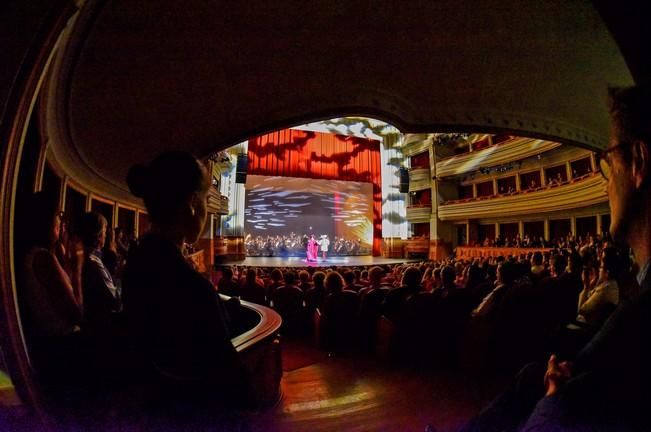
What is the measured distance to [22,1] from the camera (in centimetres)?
63

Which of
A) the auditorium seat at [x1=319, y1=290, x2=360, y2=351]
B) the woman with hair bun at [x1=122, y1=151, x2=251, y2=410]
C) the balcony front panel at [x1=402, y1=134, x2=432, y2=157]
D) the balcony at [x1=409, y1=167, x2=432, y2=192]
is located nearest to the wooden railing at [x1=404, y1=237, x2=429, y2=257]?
the balcony at [x1=409, y1=167, x2=432, y2=192]

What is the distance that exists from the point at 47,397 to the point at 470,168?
671 inches

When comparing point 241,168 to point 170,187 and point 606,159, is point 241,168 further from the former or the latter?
point 606,159

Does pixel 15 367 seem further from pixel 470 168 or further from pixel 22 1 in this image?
pixel 470 168

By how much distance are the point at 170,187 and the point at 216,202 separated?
10.5 meters

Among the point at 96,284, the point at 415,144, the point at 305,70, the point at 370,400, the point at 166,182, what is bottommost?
the point at 370,400

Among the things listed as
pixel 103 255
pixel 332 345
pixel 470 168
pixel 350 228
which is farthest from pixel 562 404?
pixel 470 168

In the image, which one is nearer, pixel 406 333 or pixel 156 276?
pixel 156 276

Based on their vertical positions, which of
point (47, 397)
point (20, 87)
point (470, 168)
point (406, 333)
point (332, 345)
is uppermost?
point (470, 168)

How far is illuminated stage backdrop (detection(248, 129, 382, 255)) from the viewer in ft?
45.8

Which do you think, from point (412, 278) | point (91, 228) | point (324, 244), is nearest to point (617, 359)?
point (91, 228)

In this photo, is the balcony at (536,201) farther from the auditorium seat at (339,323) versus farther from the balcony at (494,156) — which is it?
the auditorium seat at (339,323)

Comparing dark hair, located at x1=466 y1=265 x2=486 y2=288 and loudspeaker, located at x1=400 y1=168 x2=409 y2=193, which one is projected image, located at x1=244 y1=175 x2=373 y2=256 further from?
dark hair, located at x1=466 y1=265 x2=486 y2=288

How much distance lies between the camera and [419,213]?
1638cm
